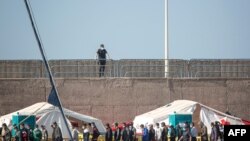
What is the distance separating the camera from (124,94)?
2112 inches

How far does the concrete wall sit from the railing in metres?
0.91

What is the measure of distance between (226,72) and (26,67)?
10467 millimetres

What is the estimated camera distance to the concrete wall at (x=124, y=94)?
5366 centimetres

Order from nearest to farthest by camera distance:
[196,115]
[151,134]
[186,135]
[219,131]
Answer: [186,135], [219,131], [151,134], [196,115]

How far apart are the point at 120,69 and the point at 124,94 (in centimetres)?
202

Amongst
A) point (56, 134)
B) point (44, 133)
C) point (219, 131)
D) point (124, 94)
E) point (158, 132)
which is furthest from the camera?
point (124, 94)

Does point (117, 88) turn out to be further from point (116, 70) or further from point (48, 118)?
point (48, 118)

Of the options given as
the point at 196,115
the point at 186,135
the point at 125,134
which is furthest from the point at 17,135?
the point at 196,115

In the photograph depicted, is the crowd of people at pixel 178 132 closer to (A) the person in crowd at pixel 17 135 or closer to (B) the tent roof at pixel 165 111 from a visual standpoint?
(B) the tent roof at pixel 165 111

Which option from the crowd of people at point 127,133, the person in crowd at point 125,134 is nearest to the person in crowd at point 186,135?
A: the crowd of people at point 127,133

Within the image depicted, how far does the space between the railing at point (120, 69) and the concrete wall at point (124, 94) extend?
36.0 inches

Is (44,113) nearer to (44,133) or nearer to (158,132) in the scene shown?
(44,133)

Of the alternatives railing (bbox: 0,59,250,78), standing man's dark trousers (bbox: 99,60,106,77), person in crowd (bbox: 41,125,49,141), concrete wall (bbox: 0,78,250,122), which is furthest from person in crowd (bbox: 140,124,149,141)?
standing man's dark trousers (bbox: 99,60,106,77)

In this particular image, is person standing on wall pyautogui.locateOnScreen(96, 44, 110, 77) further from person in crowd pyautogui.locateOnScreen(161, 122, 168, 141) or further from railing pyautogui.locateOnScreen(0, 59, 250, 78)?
person in crowd pyautogui.locateOnScreen(161, 122, 168, 141)
